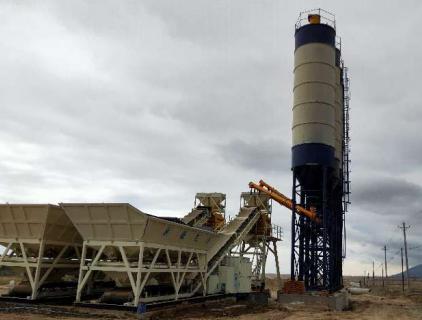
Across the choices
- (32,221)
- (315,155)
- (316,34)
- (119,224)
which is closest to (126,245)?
(119,224)

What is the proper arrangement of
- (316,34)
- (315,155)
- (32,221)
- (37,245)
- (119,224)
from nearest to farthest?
(119,224)
(32,221)
(37,245)
(315,155)
(316,34)

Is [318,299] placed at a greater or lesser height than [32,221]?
lesser

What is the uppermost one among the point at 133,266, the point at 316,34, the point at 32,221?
the point at 316,34

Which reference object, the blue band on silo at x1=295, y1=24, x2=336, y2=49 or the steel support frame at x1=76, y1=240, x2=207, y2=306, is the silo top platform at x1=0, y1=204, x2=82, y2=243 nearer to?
the steel support frame at x1=76, y1=240, x2=207, y2=306

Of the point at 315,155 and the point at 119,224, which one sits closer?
the point at 119,224

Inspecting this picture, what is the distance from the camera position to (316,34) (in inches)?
1770

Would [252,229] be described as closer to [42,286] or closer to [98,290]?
[98,290]

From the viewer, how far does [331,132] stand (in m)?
43.5

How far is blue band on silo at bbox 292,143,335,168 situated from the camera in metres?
42.1

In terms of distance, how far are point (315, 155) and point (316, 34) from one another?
12.8 meters

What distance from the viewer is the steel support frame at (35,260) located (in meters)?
28.3

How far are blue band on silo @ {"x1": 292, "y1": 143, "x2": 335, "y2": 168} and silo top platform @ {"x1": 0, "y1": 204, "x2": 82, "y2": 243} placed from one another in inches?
916

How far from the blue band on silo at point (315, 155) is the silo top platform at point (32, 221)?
23.3 m

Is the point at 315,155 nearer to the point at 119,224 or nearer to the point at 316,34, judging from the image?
the point at 316,34
